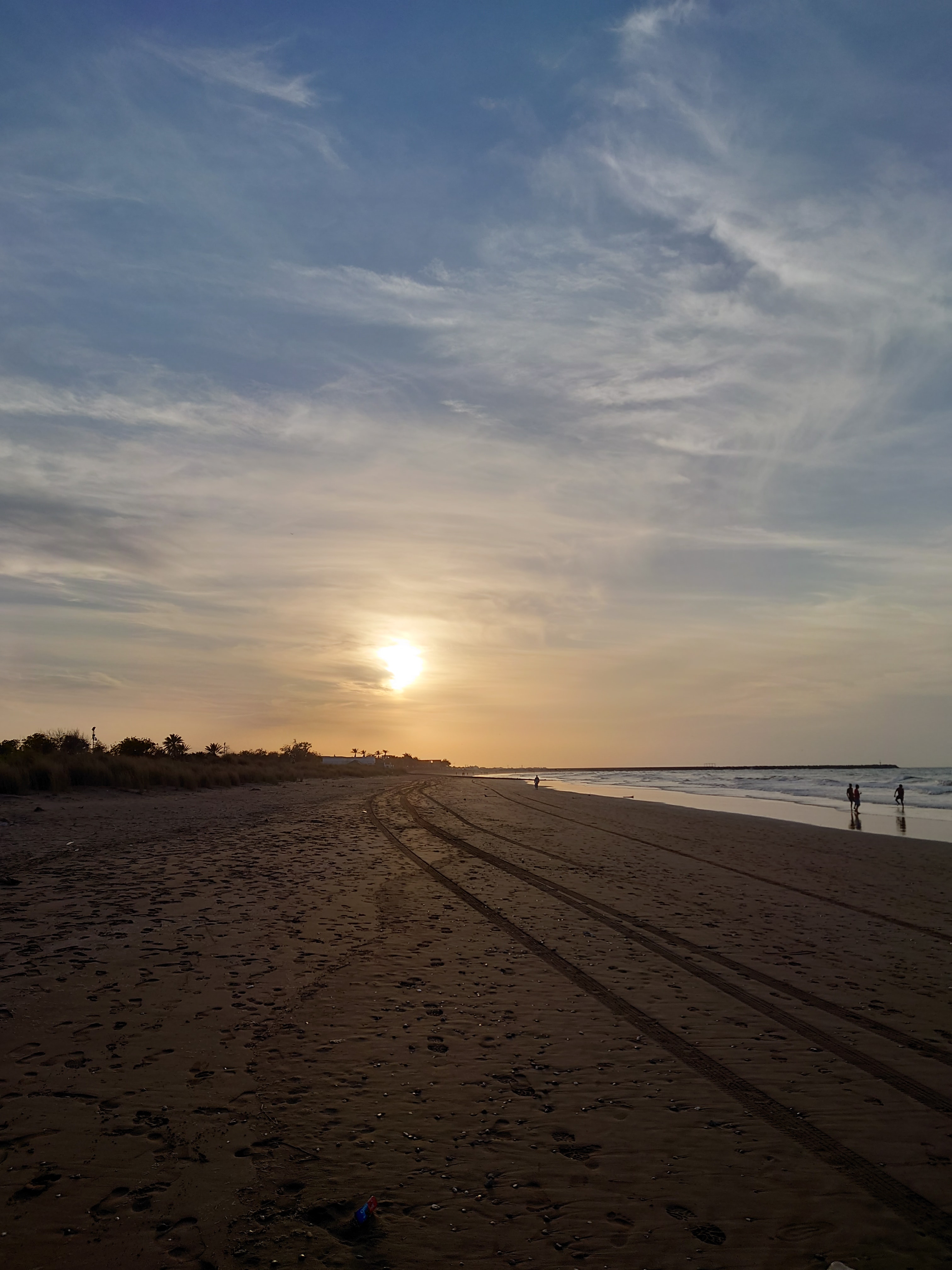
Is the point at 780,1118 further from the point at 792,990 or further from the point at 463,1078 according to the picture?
the point at 792,990

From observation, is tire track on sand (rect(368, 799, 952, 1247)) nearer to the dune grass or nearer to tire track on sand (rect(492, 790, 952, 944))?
tire track on sand (rect(492, 790, 952, 944))

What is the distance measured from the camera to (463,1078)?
5.70 m

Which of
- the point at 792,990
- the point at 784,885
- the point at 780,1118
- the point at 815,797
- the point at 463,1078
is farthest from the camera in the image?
the point at 815,797

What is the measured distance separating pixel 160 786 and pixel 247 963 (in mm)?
34340

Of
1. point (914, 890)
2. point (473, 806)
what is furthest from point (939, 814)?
point (914, 890)

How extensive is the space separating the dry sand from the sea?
21913 mm

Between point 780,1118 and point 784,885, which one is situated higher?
point 780,1118

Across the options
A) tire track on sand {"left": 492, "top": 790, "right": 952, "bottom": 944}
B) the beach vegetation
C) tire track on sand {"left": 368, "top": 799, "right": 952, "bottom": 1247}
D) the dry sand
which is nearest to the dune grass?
the beach vegetation

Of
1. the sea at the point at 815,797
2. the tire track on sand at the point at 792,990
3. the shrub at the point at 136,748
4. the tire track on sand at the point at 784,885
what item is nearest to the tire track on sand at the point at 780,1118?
the tire track on sand at the point at 792,990

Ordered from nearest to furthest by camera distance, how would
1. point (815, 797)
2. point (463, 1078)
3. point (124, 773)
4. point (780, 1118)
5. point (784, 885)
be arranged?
1. point (780, 1118)
2. point (463, 1078)
3. point (784, 885)
4. point (124, 773)
5. point (815, 797)

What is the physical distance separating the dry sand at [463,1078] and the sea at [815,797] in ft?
71.9

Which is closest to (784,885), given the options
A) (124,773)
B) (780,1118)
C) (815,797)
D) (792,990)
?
(792,990)

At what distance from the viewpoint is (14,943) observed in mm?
8453

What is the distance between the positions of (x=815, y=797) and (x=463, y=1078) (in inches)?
2173
